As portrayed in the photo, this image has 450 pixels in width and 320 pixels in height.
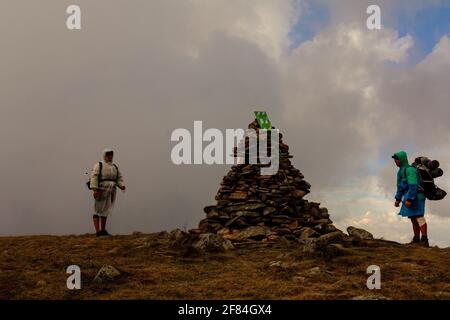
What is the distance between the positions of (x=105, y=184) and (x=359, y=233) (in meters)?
9.63

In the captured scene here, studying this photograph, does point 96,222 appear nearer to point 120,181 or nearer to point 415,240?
point 120,181

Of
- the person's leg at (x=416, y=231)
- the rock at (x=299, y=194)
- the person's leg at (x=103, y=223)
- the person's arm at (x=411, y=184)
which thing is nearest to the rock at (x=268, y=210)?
the rock at (x=299, y=194)

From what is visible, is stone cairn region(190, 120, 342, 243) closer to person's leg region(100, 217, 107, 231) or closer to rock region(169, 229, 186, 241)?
rock region(169, 229, 186, 241)

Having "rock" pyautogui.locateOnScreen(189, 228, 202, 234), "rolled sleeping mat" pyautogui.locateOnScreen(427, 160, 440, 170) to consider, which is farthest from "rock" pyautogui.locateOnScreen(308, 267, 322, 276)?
"rolled sleeping mat" pyautogui.locateOnScreen(427, 160, 440, 170)

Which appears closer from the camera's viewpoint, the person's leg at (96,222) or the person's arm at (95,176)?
the person's arm at (95,176)

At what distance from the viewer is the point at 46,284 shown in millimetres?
10891

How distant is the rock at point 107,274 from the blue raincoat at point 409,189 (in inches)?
374

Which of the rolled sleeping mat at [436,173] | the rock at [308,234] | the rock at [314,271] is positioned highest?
the rolled sleeping mat at [436,173]

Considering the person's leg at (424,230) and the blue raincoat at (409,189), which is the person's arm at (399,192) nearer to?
the blue raincoat at (409,189)

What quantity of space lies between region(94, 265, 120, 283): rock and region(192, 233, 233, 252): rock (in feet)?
12.1

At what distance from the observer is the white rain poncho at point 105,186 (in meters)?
17.0

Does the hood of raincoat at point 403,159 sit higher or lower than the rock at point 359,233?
higher

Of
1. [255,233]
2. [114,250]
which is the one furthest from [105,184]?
[255,233]

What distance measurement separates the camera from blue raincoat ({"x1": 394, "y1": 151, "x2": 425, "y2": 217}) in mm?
15227
